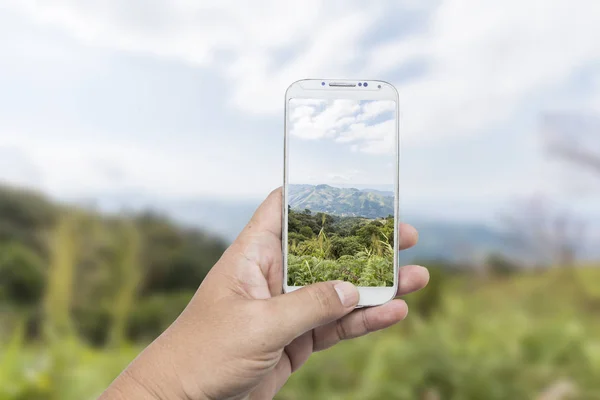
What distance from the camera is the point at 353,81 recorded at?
2.24 feet

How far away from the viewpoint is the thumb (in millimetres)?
555

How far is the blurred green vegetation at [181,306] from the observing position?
3.67 ft

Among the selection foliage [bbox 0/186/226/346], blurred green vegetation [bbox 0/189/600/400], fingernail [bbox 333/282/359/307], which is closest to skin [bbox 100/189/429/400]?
fingernail [bbox 333/282/359/307]

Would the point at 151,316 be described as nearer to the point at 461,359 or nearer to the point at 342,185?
the point at 461,359

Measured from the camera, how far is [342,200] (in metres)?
0.68

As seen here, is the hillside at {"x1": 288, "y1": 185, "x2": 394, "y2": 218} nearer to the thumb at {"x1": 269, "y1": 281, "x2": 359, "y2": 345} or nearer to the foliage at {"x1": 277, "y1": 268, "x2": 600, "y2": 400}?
the thumb at {"x1": 269, "y1": 281, "x2": 359, "y2": 345}

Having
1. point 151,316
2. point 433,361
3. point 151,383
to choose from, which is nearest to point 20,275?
point 151,316

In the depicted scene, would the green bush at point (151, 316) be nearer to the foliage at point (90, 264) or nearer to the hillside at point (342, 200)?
the foliage at point (90, 264)

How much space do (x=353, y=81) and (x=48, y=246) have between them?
154 centimetres

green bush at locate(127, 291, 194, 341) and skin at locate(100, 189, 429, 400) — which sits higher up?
skin at locate(100, 189, 429, 400)

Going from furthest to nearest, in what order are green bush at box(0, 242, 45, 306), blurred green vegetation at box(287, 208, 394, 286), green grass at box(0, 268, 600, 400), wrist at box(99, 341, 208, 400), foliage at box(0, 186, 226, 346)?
1. green bush at box(0, 242, 45, 306)
2. foliage at box(0, 186, 226, 346)
3. green grass at box(0, 268, 600, 400)
4. blurred green vegetation at box(287, 208, 394, 286)
5. wrist at box(99, 341, 208, 400)

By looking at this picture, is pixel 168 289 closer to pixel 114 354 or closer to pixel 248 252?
pixel 114 354

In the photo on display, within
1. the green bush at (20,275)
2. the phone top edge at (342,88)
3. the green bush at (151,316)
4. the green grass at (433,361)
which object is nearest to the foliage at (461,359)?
the green grass at (433,361)

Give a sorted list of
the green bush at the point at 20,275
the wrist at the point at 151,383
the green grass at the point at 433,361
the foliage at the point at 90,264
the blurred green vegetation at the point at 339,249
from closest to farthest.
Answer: the wrist at the point at 151,383
the blurred green vegetation at the point at 339,249
the green grass at the point at 433,361
the foliage at the point at 90,264
the green bush at the point at 20,275
